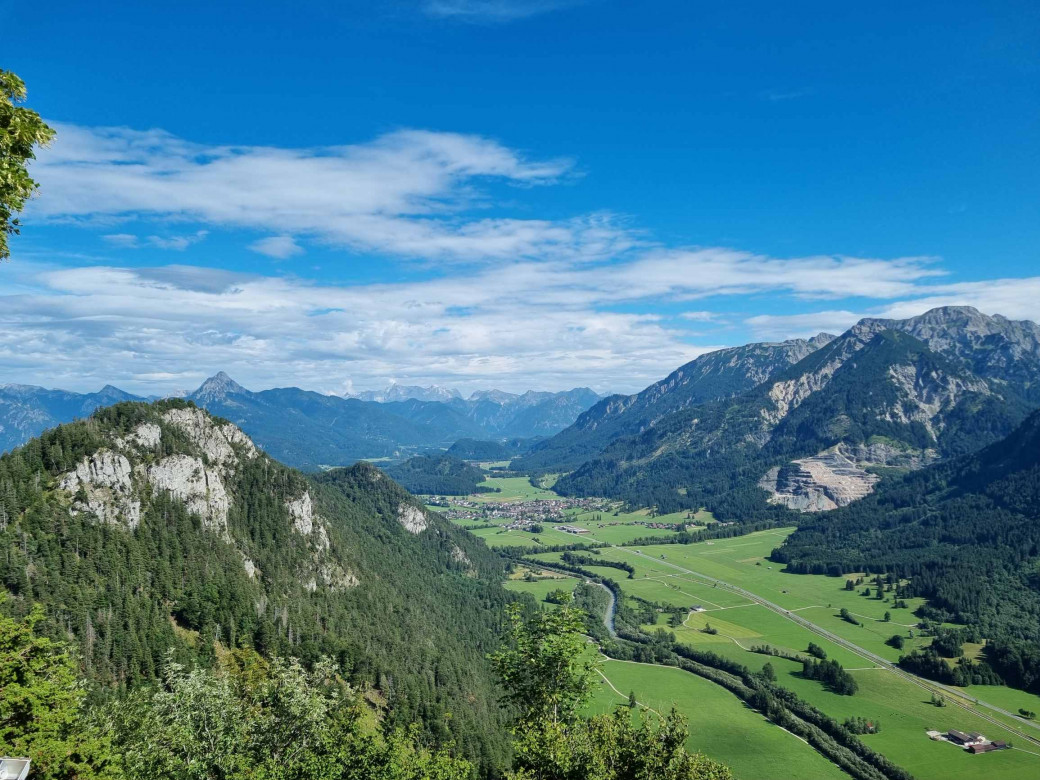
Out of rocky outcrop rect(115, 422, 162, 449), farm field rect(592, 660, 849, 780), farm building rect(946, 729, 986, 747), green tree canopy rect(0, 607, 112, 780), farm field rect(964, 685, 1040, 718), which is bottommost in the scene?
farm field rect(592, 660, 849, 780)

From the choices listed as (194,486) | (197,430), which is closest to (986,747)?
(194,486)

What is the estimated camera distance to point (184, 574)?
14225 centimetres

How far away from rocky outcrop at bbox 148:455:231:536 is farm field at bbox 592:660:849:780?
118988mm

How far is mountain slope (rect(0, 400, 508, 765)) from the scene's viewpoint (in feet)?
372

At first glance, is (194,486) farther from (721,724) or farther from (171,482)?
(721,724)

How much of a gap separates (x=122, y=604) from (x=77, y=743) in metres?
103

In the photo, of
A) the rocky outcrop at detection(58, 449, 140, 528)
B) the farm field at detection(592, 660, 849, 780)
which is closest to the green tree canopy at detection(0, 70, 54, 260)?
the farm field at detection(592, 660, 849, 780)

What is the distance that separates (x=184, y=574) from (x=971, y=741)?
18165 centimetres

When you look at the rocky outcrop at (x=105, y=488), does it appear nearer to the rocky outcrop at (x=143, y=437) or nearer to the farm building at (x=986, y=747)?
the rocky outcrop at (x=143, y=437)

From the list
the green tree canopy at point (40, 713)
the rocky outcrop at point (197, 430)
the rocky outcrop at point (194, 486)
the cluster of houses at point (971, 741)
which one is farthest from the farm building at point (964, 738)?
the rocky outcrop at point (197, 430)

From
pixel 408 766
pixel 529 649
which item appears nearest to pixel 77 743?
→ pixel 408 766

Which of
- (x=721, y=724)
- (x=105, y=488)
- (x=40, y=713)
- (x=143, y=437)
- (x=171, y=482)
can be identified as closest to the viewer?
(x=40, y=713)

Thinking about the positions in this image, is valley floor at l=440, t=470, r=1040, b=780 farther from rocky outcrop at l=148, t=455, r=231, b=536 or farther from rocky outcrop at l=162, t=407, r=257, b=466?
rocky outcrop at l=162, t=407, r=257, b=466

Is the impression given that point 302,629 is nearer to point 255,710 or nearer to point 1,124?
point 255,710
